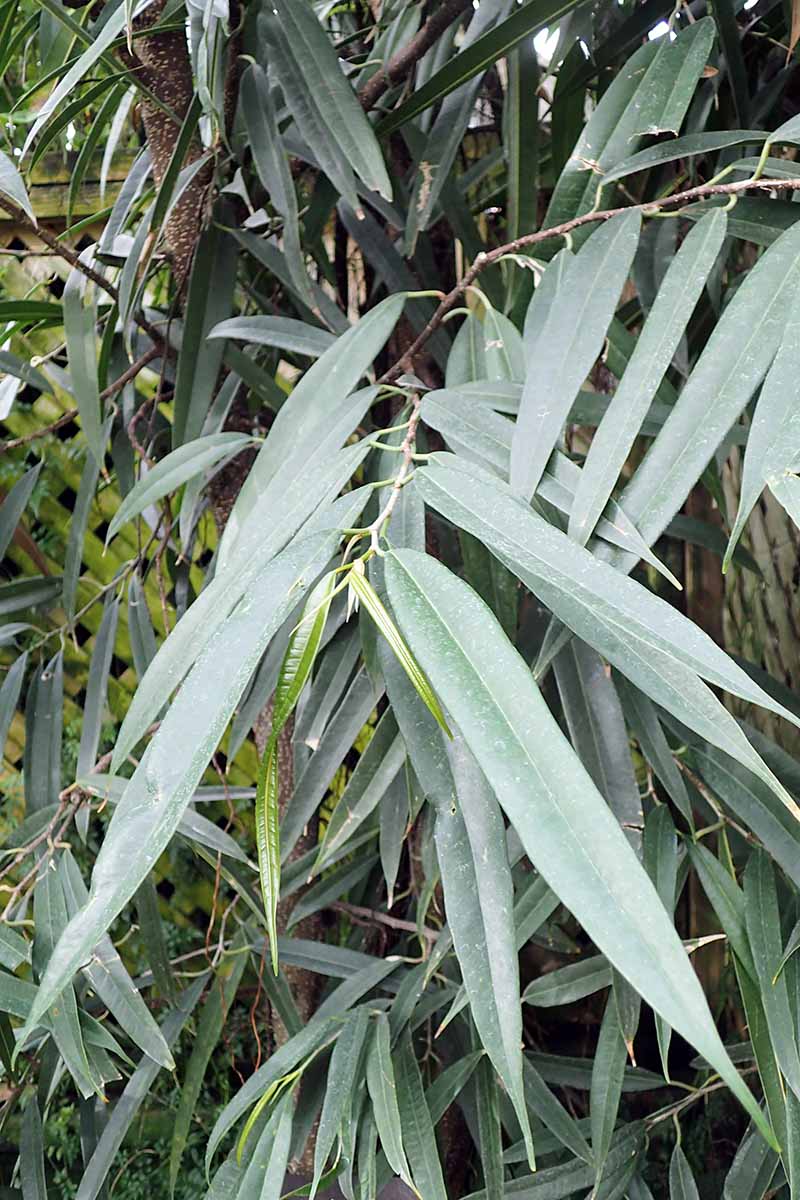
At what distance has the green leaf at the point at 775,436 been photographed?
1.06ft

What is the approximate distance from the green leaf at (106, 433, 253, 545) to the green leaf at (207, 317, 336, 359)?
8 cm

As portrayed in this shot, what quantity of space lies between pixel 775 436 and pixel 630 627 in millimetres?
96

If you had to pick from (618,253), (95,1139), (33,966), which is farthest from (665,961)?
(95,1139)

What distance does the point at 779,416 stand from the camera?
1.11 ft

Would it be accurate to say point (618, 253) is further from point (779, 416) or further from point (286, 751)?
A: point (286, 751)

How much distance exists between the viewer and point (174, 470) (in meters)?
0.57

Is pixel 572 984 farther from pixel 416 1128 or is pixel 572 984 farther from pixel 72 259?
pixel 72 259

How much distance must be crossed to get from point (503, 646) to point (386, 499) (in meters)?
0.13

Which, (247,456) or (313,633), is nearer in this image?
(313,633)

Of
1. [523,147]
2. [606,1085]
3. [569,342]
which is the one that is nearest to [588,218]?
Result: [569,342]

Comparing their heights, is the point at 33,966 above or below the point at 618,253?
below

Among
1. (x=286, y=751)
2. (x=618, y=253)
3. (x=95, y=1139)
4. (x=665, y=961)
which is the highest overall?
(x=618, y=253)

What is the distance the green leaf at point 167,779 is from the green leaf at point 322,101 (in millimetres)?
322

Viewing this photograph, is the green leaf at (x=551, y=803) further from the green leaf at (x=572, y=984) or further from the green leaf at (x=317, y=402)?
the green leaf at (x=572, y=984)
